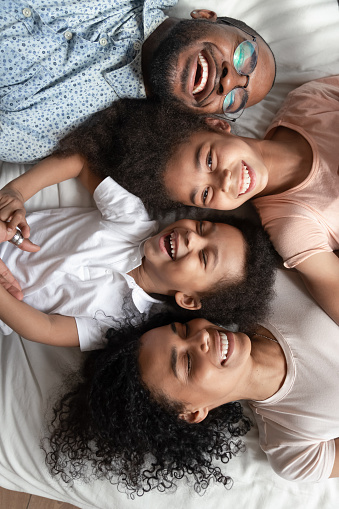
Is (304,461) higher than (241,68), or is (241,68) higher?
(241,68)

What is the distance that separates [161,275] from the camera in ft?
4.96

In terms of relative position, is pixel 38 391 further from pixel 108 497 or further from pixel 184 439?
pixel 184 439

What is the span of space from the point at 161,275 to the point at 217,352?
311 millimetres

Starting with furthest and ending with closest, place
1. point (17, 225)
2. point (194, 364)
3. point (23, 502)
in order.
→ point (23, 502) < point (17, 225) < point (194, 364)

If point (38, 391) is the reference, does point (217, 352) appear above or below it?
above

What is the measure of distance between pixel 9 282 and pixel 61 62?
2.41 feet

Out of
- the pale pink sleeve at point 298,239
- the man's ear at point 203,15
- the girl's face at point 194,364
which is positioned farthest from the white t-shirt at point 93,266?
the man's ear at point 203,15

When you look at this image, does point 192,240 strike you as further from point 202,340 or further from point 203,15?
point 203,15

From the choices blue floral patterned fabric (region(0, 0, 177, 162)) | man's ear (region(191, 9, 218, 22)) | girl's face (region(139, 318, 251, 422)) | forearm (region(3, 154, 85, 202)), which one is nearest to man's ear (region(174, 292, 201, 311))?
girl's face (region(139, 318, 251, 422))

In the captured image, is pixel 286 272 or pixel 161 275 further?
pixel 286 272

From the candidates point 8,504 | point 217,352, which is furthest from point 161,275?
point 8,504

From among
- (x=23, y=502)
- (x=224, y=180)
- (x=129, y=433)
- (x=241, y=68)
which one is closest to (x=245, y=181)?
(x=224, y=180)

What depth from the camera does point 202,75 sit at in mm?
1511

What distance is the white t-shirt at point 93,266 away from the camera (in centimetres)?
158
